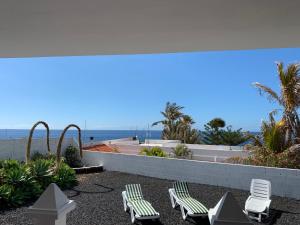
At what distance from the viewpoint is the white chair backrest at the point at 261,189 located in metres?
10.0

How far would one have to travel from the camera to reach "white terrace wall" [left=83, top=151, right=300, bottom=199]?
11.6 meters

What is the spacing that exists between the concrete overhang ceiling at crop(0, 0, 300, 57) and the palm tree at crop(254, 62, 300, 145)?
37.6 ft

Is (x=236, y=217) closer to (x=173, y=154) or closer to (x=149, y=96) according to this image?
(x=173, y=154)

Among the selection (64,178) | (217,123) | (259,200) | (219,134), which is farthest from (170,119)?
(259,200)

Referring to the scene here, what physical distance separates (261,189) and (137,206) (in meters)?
3.99

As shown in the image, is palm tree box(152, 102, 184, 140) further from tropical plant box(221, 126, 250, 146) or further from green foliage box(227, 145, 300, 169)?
green foliage box(227, 145, 300, 169)

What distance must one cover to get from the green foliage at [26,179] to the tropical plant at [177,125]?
15.7 metres

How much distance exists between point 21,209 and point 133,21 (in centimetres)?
890

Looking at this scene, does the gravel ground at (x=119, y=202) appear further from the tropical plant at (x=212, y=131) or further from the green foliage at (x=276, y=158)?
the tropical plant at (x=212, y=131)

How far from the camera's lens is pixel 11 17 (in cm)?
247

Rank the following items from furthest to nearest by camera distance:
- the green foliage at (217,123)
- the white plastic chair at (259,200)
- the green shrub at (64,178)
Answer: the green foliage at (217,123) < the green shrub at (64,178) < the white plastic chair at (259,200)

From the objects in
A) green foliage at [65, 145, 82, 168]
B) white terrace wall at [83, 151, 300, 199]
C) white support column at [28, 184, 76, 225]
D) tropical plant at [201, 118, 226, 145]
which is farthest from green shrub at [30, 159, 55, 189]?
tropical plant at [201, 118, 226, 145]

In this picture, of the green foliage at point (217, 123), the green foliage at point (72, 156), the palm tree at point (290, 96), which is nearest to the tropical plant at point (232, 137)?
the green foliage at point (217, 123)

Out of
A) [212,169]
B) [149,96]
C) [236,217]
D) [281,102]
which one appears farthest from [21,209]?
[149,96]
